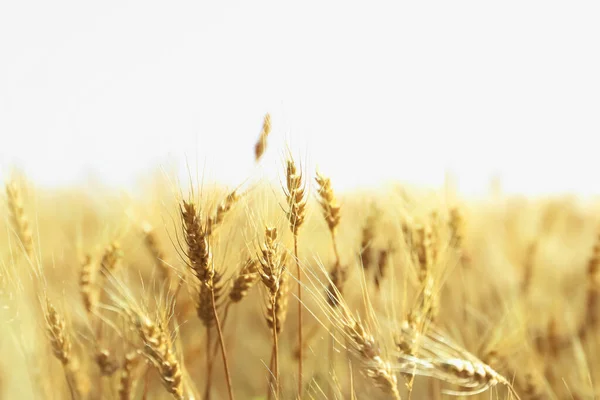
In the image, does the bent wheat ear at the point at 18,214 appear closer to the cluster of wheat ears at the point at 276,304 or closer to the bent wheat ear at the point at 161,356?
the cluster of wheat ears at the point at 276,304

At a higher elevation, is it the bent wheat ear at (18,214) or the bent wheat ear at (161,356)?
the bent wheat ear at (18,214)

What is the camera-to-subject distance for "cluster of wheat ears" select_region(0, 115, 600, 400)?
1.08 m

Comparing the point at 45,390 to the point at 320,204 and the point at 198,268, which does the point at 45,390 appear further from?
the point at 320,204

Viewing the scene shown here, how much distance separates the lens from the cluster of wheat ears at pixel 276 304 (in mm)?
1080

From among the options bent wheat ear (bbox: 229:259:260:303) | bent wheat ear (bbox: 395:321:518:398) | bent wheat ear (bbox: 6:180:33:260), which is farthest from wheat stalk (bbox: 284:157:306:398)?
bent wheat ear (bbox: 6:180:33:260)

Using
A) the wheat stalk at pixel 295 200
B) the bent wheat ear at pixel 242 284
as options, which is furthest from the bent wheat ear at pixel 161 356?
the wheat stalk at pixel 295 200

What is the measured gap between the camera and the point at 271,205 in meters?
1.20

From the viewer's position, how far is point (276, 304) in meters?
1.18

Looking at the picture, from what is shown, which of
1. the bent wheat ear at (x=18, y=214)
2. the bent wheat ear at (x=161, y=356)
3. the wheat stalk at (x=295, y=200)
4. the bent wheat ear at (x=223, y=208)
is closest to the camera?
the bent wheat ear at (x=161, y=356)

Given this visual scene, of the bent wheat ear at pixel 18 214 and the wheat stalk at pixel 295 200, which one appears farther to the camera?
the bent wheat ear at pixel 18 214

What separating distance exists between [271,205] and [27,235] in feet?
2.55

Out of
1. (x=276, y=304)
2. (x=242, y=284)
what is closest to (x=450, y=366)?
(x=276, y=304)

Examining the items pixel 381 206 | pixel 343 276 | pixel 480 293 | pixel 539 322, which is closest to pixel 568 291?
pixel 480 293

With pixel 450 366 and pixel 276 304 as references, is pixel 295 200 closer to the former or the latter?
pixel 276 304
